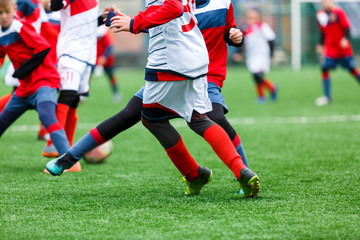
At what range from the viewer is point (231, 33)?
13.9 feet

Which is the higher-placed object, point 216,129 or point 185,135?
point 216,129

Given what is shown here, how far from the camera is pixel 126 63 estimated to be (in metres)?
26.9

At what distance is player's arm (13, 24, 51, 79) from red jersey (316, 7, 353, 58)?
26.5 feet

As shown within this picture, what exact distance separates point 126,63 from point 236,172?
76.9 ft

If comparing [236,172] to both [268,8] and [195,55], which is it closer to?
[195,55]

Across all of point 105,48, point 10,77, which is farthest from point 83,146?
point 105,48

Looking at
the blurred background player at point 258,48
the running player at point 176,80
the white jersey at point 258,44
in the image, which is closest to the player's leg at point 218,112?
the running player at point 176,80

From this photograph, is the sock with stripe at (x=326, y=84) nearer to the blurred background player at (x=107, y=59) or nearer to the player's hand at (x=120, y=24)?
the blurred background player at (x=107, y=59)

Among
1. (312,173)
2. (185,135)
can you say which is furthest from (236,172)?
(185,135)

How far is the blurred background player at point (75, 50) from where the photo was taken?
18.2 feet

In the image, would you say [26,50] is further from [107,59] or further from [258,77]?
[258,77]

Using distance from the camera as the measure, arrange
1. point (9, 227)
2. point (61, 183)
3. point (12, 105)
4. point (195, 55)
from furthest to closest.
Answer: point (12, 105), point (61, 183), point (195, 55), point (9, 227)

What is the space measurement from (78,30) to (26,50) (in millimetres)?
669

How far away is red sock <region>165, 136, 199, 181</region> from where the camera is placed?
4129 mm
